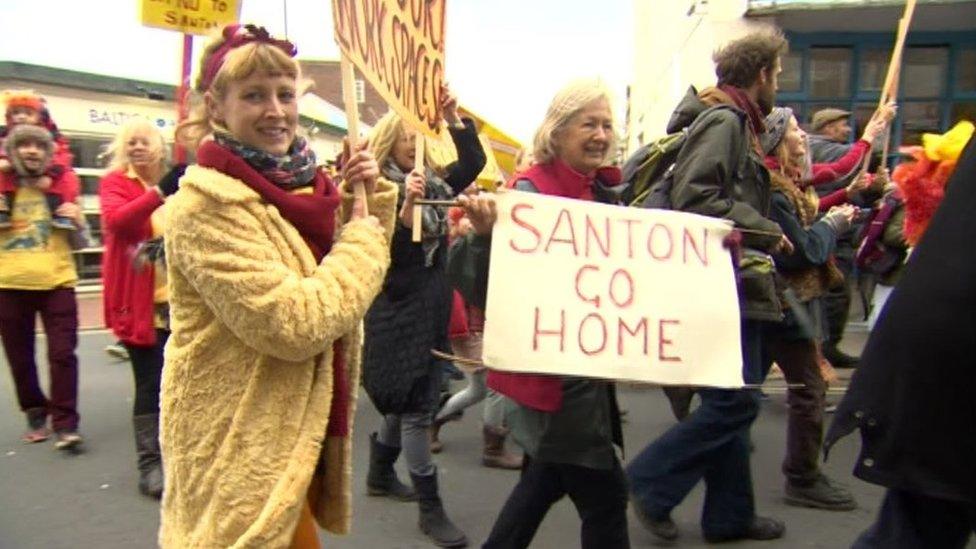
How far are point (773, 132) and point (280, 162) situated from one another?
7.84 ft

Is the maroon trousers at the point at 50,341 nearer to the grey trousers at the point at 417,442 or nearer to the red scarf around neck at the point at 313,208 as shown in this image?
the grey trousers at the point at 417,442

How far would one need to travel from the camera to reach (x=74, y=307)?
15.9 feet

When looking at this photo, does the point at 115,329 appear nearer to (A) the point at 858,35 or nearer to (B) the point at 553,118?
(B) the point at 553,118

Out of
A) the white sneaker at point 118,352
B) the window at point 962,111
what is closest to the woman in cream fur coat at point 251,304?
the white sneaker at point 118,352

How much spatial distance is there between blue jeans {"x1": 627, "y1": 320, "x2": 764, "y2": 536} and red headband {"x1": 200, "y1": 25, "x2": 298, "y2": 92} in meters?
2.05

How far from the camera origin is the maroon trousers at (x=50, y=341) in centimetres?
471

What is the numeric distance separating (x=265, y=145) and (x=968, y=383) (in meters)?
1.56

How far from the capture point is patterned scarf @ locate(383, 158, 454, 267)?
3.51 m

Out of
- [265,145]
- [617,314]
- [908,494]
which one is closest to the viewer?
[908,494]

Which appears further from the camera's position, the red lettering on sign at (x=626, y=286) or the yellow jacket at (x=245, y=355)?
the red lettering on sign at (x=626, y=286)

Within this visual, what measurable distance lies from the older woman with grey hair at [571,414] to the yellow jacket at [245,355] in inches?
31.1

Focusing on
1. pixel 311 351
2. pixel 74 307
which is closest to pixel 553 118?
pixel 311 351

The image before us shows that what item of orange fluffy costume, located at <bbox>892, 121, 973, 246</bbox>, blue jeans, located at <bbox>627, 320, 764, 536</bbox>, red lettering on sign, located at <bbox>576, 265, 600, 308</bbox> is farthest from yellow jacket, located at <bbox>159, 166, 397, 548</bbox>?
orange fluffy costume, located at <bbox>892, 121, 973, 246</bbox>

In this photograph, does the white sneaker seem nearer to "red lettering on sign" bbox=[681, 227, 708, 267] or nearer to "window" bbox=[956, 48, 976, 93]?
"red lettering on sign" bbox=[681, 227, 708, 267]
